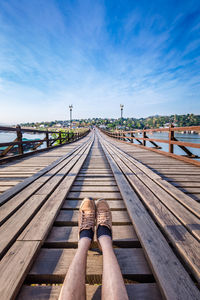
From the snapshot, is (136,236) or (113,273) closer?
(113,273)

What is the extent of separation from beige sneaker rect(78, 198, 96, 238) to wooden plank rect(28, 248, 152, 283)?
0.68 feet

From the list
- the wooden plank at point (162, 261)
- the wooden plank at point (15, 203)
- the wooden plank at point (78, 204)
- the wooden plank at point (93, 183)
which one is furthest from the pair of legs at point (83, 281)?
the wooden plank at point (93, 183)

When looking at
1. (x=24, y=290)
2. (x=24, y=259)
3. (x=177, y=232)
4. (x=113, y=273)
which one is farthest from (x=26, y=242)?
(x=177, y=232)

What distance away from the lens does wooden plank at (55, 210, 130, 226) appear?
155 centimetres

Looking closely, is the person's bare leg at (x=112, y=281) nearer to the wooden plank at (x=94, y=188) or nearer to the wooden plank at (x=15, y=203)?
the wooden plank at (x=15, y=203)

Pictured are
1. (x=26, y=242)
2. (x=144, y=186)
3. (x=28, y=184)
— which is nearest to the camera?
(x=26, y=242)

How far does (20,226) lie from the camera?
54.3 inches

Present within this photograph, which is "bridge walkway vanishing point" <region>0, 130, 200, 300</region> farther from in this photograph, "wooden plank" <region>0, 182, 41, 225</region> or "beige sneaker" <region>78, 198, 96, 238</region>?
"beige sneaker" <region>78, 198, 96, 238</region>

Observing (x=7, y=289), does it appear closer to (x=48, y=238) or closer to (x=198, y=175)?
(x=48, y=238)

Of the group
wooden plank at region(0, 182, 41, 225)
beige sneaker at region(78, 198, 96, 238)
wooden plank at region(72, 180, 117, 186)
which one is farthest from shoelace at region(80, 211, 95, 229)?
wooden plank at region(72, 180, 117, 186)

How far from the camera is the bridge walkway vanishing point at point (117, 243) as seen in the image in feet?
2.99

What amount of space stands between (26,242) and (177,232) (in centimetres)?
132

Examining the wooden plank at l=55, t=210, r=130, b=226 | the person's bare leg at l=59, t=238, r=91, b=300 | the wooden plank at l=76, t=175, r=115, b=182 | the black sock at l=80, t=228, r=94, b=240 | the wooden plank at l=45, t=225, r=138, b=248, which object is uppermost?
the person's bare leg at l=59, t=238, r=91, b=300

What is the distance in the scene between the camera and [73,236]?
1361mm
